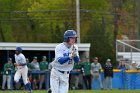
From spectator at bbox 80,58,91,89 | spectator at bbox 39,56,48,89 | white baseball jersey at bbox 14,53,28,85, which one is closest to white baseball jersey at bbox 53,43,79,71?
white baseball jersey at bbox 14,53,28,85

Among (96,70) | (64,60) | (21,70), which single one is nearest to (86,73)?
(96,70)

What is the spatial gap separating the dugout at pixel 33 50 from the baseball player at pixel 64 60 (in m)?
19.5

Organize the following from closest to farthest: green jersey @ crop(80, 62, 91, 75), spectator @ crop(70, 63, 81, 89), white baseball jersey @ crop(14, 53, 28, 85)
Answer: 1. white baseball jersey @ crop(14, 53, 28, 85)
2. green jersey @ crop(80, 62, 91, 75)
3. spectator @ crop(70, 63, 81, 89)

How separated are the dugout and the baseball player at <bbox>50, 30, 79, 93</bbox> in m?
19.5

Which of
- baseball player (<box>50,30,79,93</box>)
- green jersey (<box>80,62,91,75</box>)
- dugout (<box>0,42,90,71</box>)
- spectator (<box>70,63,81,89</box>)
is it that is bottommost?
spectator (<box>70,63,81,89</box>)

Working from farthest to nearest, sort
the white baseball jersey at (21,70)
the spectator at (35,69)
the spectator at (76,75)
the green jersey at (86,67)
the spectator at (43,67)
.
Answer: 1. the spectator at (76,75)
2. the spectator at (35,69)
3. the spectator at (43,67)
4. the green jersey at (86,67)
5. the white baseball jersey at (21,70)

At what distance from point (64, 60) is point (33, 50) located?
20769mm

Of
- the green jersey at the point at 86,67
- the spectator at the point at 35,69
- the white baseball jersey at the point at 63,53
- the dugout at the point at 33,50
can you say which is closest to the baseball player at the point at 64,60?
the white baseball jersey at the point at 63,53

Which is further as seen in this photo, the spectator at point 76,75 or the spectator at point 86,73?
the spectator at point 76,75

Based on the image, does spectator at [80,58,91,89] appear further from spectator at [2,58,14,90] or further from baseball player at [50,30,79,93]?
baseball player at [50,30,79,93]

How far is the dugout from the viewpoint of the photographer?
112ft

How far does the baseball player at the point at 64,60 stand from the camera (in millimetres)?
14273

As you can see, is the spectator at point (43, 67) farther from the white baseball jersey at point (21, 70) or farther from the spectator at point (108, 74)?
the white baseball jersey at point (21, 70)

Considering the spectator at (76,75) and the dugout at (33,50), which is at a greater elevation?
the dugout at (33,50)
